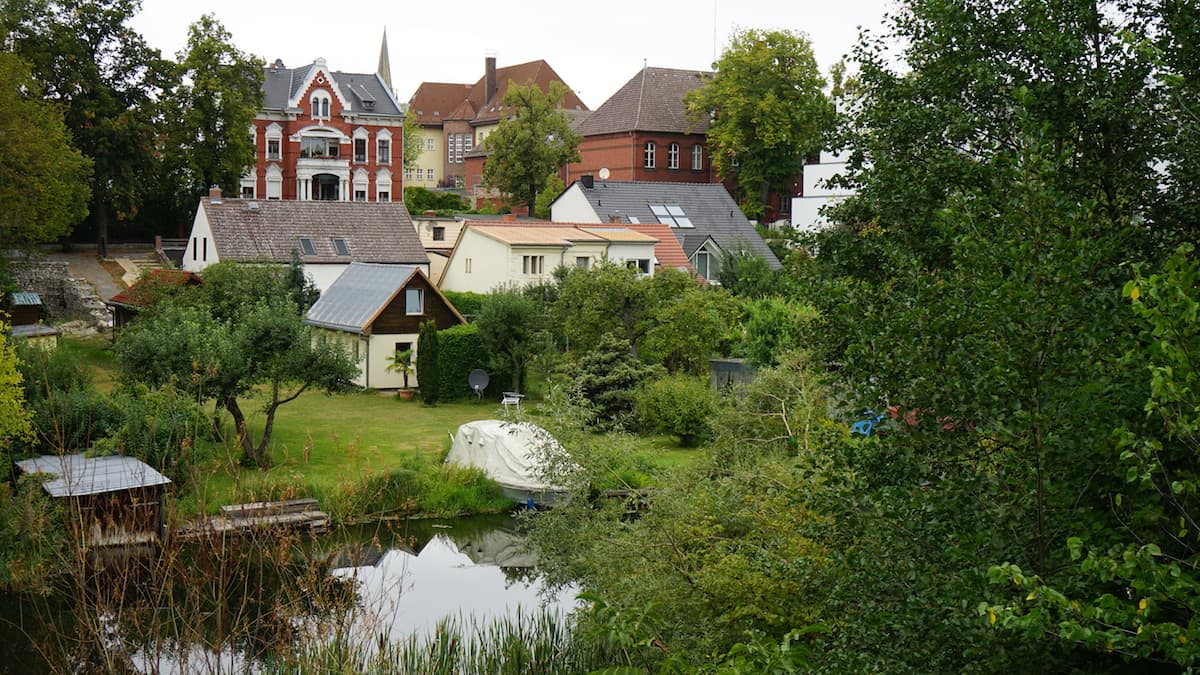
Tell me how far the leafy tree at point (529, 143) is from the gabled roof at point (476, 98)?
20.2 metres

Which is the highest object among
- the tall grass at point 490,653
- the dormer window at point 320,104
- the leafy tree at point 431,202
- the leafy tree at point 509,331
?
the dormer window at point 320,104

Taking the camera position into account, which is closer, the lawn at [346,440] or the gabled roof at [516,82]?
the lawn at [346,440]

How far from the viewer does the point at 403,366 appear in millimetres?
Result: 33219

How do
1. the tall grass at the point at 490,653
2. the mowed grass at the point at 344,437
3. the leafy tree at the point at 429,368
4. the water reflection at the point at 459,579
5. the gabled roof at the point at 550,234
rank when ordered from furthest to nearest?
the gabled roof at the point at 550,234 → the leafy tree at the point at 429,368 → the mowed grass at the point at 344,437 → the water reflection at the point at 459,579 → the tall grass at the point at 490,653

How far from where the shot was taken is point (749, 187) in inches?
2320

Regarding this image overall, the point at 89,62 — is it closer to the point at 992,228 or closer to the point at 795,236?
the point at 795,236

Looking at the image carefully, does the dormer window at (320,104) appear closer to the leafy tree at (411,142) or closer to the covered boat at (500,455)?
the leafy tree at (411,142)

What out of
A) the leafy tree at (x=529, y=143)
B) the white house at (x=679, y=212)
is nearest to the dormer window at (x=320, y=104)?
the leafy tree at (x=529, y=143)

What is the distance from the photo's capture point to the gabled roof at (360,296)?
33.6m

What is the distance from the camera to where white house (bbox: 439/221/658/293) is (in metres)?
37.1

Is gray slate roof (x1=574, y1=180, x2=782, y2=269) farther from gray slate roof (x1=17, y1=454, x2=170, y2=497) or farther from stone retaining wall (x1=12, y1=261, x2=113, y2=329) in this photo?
gray slate roof (x1=17, y1=454, x2=170, y2=497)

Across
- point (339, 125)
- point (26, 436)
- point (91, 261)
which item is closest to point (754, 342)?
point (26, 436)

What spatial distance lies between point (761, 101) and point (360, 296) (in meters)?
26.5

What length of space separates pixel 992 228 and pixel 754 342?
22134 mm
